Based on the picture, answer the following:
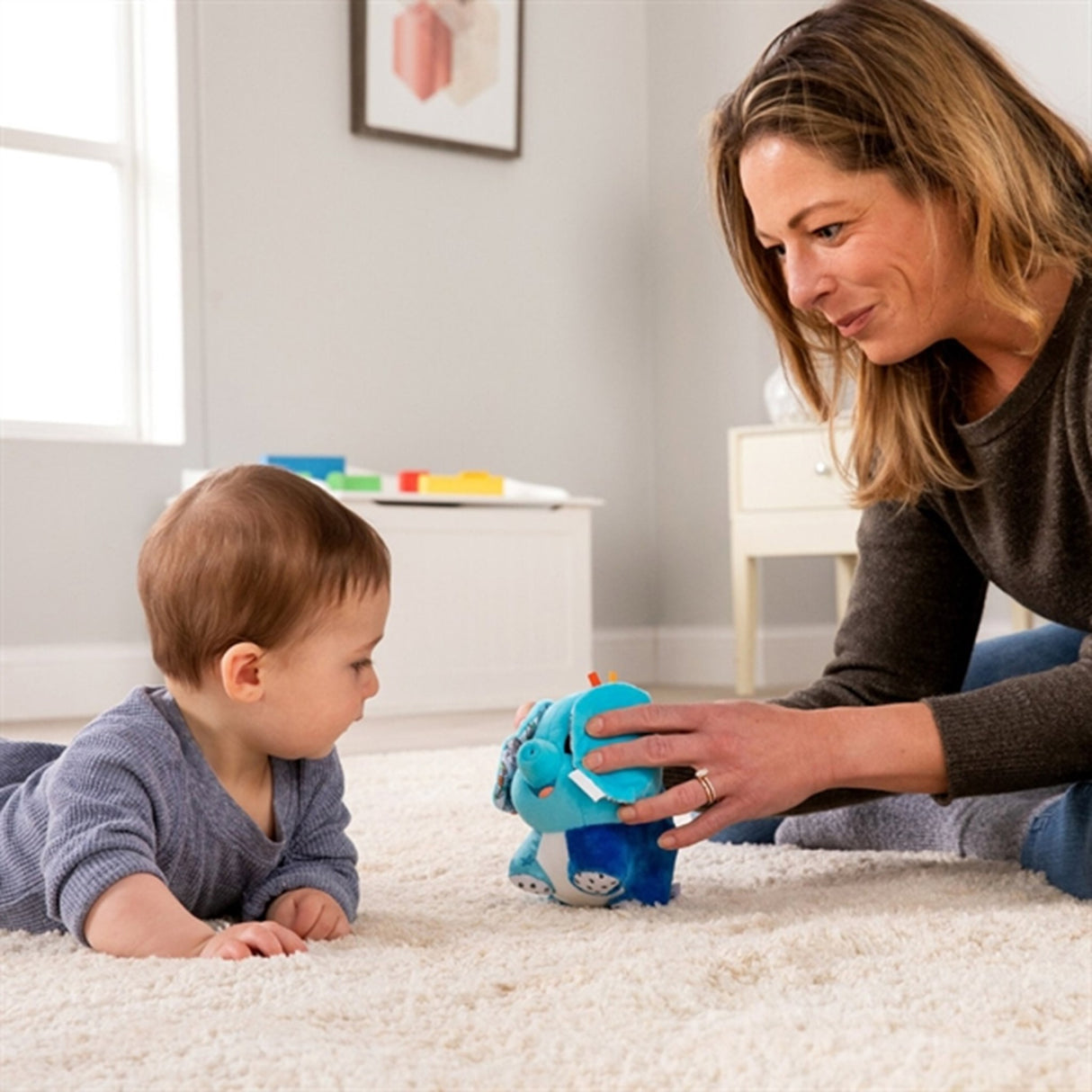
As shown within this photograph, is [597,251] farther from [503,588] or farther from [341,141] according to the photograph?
[503,588]

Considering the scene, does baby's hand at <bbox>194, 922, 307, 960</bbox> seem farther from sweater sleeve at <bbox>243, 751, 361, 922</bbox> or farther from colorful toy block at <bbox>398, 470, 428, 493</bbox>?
colorful toy block at <bbox>398, 470, 428, 493</bbox>

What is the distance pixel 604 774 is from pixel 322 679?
0.20 metres

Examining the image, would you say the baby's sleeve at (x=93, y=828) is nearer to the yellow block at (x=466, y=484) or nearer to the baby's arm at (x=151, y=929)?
the baby's arm at (x=151, y=929)

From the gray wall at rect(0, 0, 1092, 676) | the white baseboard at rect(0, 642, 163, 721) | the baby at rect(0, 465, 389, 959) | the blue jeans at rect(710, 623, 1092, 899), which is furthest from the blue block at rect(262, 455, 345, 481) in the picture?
the baby at rect(0, 465, 389, 959)

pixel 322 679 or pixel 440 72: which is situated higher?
pixel 440 72

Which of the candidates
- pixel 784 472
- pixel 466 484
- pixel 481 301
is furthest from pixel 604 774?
pixel 481 301

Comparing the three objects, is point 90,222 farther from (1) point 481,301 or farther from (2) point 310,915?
(2) point 310,915

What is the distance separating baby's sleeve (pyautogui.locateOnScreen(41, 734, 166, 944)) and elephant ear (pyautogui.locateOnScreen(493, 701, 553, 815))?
252 mm

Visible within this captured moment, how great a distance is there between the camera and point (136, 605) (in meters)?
3.43

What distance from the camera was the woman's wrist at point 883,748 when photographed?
1093 mm

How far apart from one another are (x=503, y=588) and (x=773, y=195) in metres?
2.25

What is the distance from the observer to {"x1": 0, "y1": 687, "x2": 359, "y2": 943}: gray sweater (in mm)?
1002

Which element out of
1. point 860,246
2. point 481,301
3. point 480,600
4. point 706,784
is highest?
point 481,301

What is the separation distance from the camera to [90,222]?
348 cm
